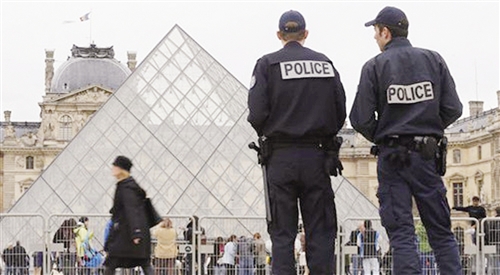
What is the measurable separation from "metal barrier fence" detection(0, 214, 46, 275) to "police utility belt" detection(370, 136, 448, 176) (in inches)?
305

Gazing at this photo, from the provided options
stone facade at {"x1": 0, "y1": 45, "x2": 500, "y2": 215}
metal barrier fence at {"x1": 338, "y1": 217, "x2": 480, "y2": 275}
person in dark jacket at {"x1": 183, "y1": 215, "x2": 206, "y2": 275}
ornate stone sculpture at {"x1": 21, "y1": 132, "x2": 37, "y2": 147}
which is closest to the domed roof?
stone facade at {"x1": 0, "y1": 45, "x2": 500, "y2": 215}

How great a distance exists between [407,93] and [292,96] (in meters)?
0.71

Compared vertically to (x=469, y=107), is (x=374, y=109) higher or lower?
lower

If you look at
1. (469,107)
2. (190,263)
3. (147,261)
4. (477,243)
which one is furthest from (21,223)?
(469,107)

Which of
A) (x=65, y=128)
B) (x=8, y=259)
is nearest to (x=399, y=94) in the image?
(x=8, y=259)

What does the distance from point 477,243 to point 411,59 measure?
24.1 ft

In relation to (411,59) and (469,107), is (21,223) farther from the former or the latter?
(469,107)

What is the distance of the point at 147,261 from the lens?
30.3 ft

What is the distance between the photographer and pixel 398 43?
728 centimetres

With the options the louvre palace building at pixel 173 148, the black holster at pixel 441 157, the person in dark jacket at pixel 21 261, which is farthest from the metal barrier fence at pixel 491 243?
the louvre palace building at pixel 173 148

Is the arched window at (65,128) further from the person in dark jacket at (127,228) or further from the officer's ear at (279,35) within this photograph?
the officer's ear at (279,35)

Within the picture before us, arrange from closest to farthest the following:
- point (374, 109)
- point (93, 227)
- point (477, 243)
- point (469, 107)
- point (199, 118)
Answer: point (374, 109) < point (477, 243) < point (93, 227) < point (199, 118) < point (469, 107)

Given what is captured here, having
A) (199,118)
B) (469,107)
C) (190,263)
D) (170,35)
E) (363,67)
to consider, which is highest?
(469,107)

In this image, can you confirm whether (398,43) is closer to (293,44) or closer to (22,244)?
(293,44)
